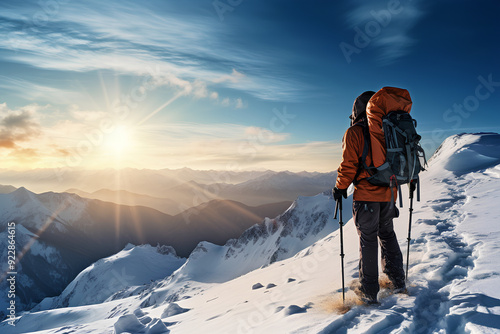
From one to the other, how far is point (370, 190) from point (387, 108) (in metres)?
1.49

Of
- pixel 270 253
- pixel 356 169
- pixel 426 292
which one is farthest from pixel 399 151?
pixel 270 253

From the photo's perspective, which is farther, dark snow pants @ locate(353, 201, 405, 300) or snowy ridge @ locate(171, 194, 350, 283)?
snowy ridge @ locate(171, 194, 350, 283)

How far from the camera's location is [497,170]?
1379 cm

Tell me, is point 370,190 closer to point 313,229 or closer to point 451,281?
point 451,281

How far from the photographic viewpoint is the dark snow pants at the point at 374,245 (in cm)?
491

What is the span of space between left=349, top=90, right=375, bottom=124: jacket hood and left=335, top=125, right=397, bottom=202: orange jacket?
400 millimetres

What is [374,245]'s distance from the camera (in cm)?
501

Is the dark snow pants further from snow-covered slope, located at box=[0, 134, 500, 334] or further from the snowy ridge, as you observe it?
the snowy ridge

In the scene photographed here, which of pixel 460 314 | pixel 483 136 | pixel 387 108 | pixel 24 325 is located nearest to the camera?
pixel 460 314

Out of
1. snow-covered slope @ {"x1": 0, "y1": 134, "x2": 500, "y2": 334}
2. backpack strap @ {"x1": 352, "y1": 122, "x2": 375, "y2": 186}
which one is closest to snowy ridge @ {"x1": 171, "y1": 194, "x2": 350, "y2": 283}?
snow-covered slope @ {"x1": 0, "y1": 134, "x2": 500, "y2": 334}

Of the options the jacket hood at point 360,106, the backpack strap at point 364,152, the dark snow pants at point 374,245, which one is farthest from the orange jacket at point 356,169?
the jacket hood at point 360,106

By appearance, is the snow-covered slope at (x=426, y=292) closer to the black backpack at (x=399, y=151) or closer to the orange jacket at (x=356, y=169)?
the orange jacket at (x=356, y=169)

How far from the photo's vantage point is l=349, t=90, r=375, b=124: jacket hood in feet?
17.2

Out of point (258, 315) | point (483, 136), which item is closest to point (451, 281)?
point (258, 315)
